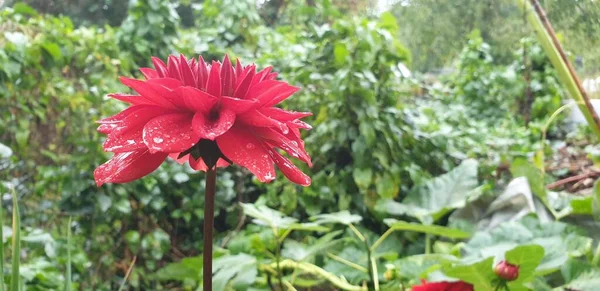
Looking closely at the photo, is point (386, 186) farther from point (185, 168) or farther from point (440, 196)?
point (185, 168)

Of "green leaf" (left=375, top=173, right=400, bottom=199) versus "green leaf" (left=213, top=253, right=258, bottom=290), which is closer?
"green leaf" (left=213, top=253, right=258, bottom=290)

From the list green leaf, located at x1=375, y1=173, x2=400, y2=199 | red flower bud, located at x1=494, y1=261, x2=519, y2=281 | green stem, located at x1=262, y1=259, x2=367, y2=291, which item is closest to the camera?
red flower bud, located at x1=494, y1=261, x2=519, y2=281

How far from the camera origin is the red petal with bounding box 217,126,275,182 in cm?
28

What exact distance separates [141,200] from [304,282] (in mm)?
648

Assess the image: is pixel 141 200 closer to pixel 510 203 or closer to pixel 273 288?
pixel 273 288

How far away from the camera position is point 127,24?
1.68 meters

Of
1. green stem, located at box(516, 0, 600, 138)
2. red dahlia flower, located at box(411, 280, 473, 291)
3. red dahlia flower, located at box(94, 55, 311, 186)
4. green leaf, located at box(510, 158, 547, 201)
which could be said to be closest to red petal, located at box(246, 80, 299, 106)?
red dahlia flower, located at box(94, 55, 311, 186)

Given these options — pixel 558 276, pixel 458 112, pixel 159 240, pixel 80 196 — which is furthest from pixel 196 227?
pixel 458 112

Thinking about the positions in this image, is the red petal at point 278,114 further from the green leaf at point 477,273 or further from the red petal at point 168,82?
the green leaf at point 477,273

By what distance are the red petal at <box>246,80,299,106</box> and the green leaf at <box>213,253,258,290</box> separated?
37cm

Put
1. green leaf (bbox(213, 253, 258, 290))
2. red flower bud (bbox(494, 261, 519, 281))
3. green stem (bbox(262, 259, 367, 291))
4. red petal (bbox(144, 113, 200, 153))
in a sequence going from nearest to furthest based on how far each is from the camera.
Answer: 1. red petal (bbox(144, 113, 200, 153))
2. red flower bud (bbox(494, 261, 519, 281))
3. green leaf (bbox(213, 253, 258, 290))
4. green stem (bbox(262, 259, 367, 291))

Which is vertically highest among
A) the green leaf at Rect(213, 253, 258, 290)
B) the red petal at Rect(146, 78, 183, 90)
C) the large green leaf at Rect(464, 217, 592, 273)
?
the red petal at Rect(146, 78, 183, 90)

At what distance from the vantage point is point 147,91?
0.29 m

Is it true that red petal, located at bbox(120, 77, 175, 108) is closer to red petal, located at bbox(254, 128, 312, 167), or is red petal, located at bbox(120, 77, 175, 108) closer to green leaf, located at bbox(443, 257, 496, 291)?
red petal, located at bbox(254, 128, 312, 167)
